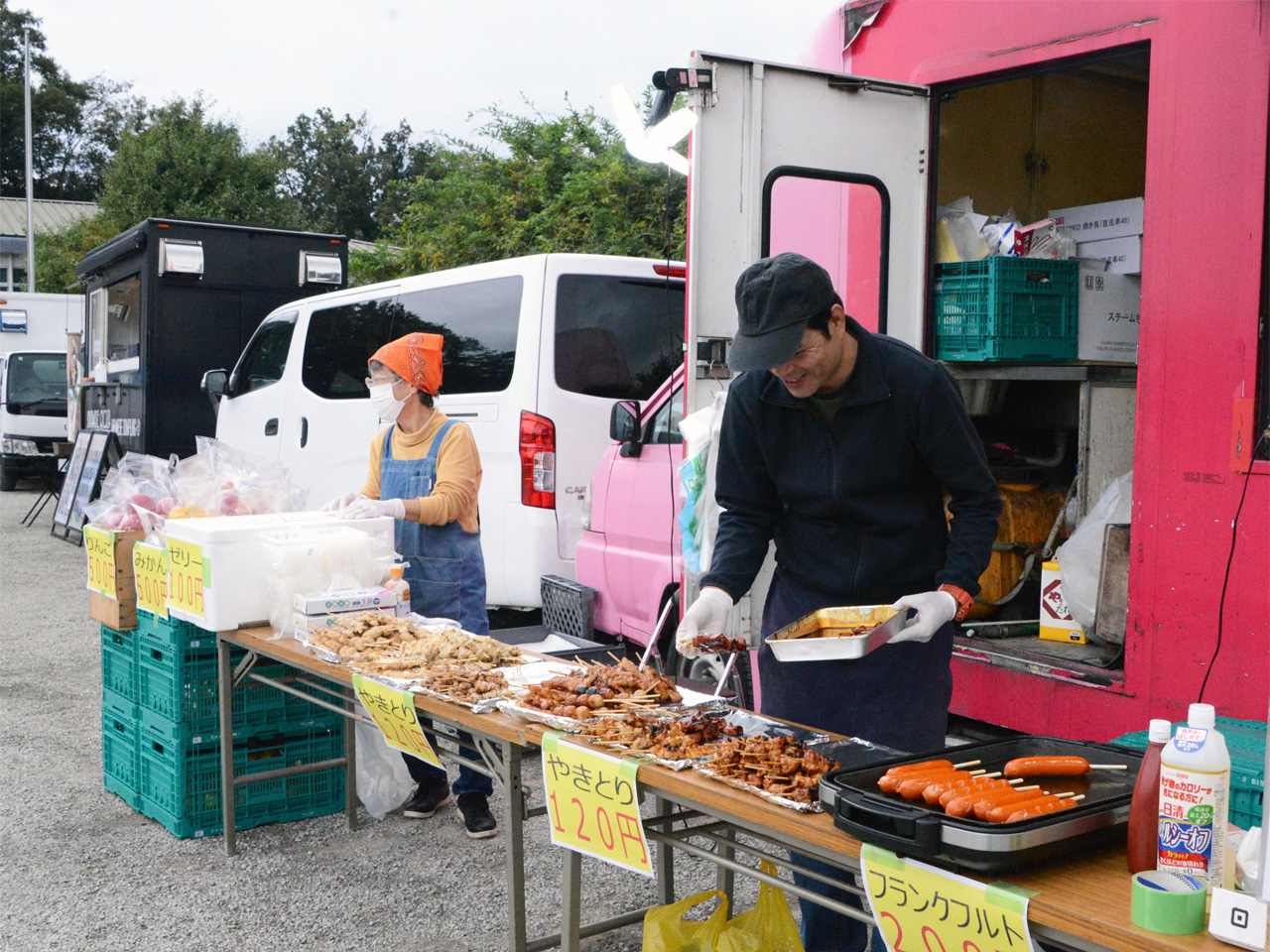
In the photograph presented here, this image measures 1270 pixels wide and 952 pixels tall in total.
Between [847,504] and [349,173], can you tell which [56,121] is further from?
[847,504]

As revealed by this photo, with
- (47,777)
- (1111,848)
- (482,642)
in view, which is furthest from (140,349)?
(1111,848)

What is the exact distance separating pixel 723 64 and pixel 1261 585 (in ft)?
Result: 9.05

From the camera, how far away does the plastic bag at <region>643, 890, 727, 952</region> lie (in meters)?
2.84

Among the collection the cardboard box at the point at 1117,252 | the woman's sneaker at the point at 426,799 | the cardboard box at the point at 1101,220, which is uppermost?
the cardboard box at the point at 1101,220

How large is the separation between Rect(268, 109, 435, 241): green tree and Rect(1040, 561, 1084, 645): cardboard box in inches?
1817

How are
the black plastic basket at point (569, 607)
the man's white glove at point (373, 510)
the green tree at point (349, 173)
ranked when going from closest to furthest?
the man's white glove at point (373, 510) < the black plastic basket at point (569, 607) < the green tree at point (349, 173)

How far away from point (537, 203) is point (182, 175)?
50.1 ft

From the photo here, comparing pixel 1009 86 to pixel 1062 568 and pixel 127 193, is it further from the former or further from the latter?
pixel 127 193

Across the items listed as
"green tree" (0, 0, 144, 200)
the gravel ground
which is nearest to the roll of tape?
the gravel ground

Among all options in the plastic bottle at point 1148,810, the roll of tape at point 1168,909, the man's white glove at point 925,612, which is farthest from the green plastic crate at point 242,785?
the roll of tape at point 1168,909

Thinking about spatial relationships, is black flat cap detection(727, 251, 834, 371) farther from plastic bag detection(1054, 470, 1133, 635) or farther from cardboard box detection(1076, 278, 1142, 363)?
cardboard box detection(1076, 278, 1142, 363)

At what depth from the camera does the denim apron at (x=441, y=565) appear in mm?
4660

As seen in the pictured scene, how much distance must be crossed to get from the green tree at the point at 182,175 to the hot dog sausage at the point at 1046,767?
95.8 ft

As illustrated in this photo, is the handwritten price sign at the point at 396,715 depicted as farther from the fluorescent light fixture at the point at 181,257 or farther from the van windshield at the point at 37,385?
the van windshield at the point at 37,385
